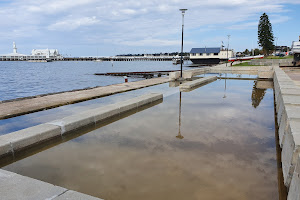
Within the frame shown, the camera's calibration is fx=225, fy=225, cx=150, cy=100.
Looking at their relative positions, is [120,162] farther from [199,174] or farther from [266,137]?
[266,137]

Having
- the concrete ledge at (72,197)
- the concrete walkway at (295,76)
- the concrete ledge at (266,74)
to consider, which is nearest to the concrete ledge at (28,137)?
Answer: the concrete ledge at (72,197)

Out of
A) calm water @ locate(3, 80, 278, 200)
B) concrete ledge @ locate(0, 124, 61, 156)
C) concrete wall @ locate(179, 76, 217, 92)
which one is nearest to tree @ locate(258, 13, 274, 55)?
concrete wall @ locate(179, 76, 217, 92)

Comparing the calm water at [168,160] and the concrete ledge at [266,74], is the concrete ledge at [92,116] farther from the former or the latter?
the concrete ledge at [266,74]

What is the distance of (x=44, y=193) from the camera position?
12.5 ft

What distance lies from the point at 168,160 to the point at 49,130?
12.6ft

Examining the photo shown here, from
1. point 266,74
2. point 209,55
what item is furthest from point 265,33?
point 266,74

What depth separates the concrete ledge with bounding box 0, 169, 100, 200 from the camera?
3.69m

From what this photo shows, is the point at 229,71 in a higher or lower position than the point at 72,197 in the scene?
higher

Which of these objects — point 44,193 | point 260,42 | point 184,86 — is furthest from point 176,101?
point 260,42

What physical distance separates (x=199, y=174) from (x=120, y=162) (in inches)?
74.5

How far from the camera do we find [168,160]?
560 centimetres

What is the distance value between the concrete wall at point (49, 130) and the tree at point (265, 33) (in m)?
77.9

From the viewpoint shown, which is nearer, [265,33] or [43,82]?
[43,82]

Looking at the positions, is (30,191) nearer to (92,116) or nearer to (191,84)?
(92,116)
